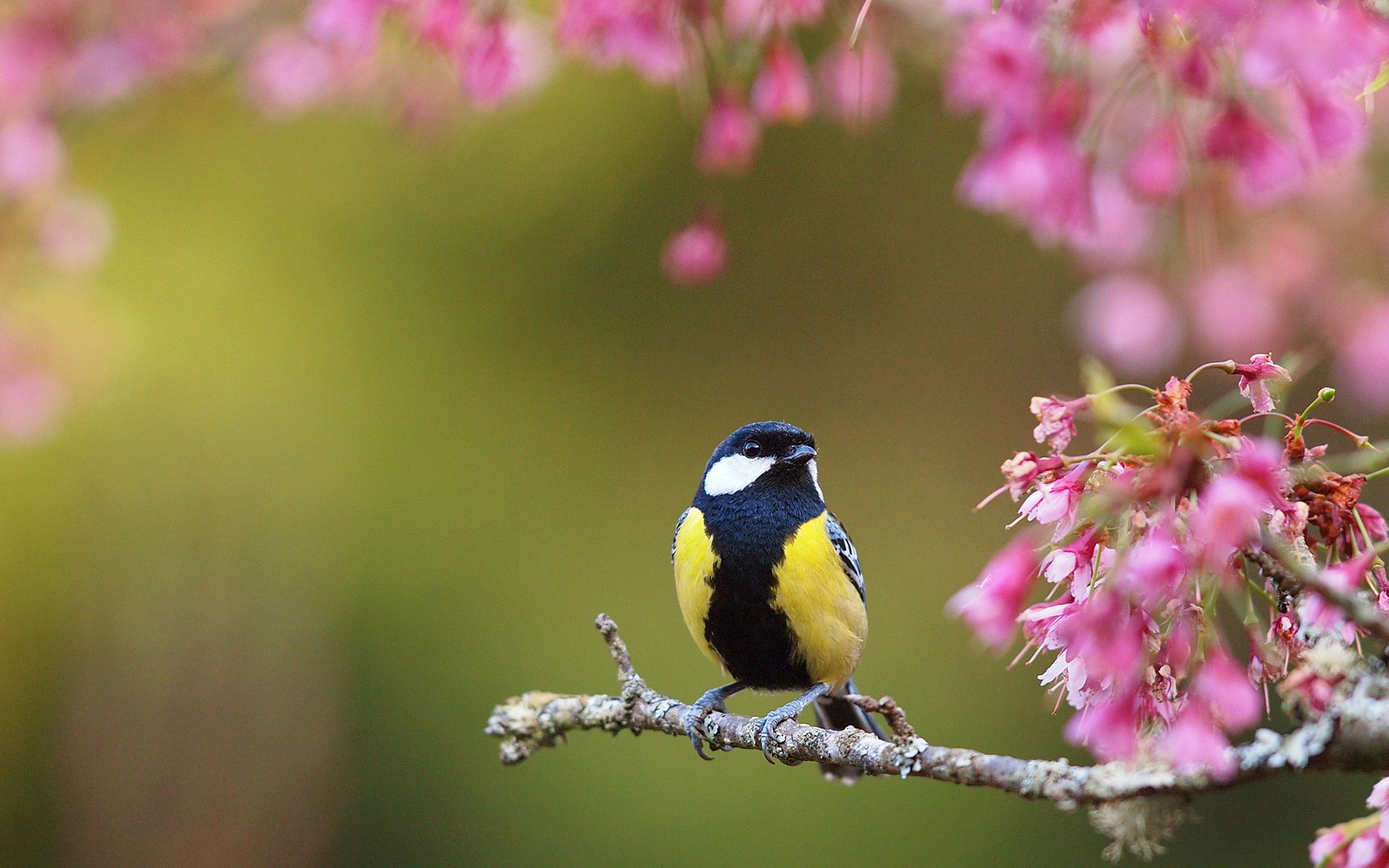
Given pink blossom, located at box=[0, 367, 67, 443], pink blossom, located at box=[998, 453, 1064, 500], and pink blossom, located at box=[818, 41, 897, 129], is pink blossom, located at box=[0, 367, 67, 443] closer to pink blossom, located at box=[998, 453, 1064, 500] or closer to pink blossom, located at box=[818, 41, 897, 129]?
pink blossom, located at box=[818, 41, 897, 129]

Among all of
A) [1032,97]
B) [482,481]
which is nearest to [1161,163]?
[1032,97]

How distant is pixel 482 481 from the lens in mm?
5594

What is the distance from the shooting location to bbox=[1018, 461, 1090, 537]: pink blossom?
129 centimetres

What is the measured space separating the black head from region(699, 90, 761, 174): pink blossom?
49cm

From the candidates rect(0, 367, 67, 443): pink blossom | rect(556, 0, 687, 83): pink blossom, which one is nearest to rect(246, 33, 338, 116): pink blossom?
rect(0, 367, 67, 443): pink blossom

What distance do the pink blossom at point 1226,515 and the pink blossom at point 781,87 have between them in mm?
1282

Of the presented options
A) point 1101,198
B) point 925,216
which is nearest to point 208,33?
point 1101,198

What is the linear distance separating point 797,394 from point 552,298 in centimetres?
108

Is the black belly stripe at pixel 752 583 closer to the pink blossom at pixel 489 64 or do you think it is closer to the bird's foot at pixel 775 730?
the bird's foot at pixel 775 730

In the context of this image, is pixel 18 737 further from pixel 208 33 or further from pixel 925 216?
pixel 925 216

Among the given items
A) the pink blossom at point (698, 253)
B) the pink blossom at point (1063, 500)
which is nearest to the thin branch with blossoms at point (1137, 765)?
the pink blossom at point (1063, 500)

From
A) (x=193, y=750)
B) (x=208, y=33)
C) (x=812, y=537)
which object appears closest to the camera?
(x=812, y=537)

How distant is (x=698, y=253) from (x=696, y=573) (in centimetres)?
56

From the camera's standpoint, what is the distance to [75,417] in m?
5.21
